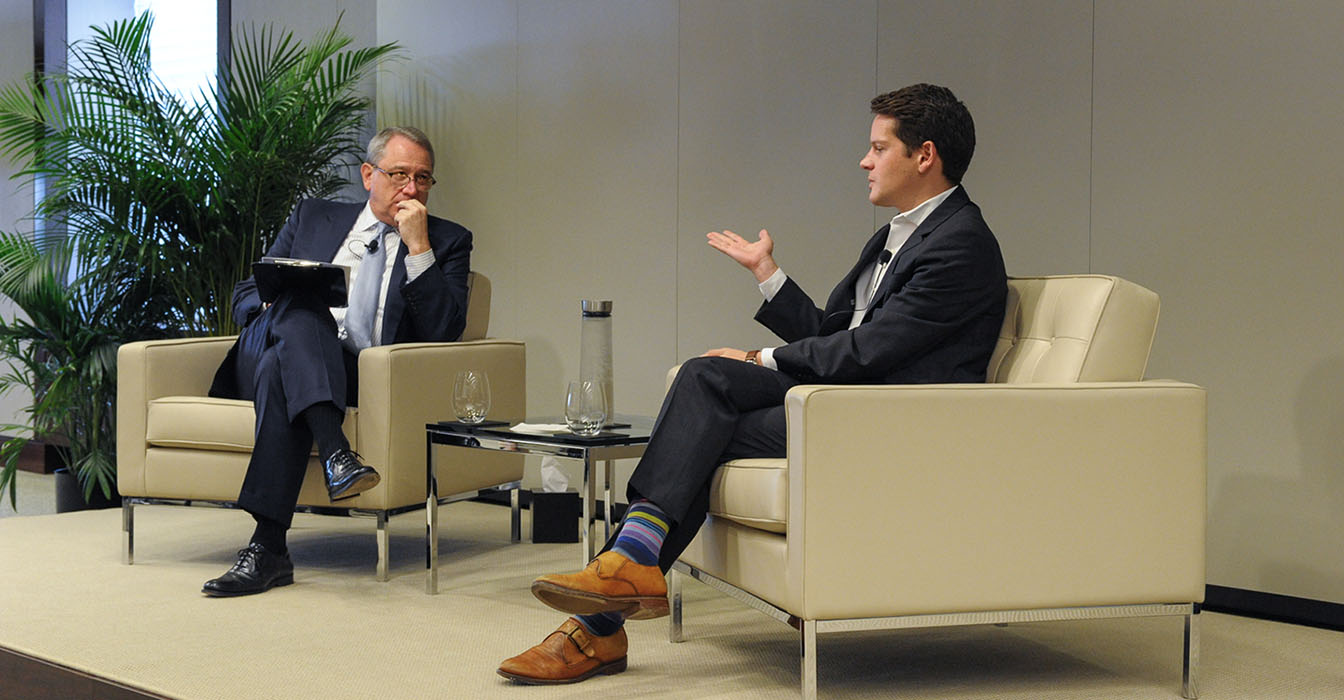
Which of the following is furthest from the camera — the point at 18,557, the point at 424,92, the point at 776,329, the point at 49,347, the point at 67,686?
the point at 424,92

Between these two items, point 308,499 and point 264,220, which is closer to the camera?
point 308,499

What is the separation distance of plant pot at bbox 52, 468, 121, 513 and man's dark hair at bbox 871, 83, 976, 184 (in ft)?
12.5

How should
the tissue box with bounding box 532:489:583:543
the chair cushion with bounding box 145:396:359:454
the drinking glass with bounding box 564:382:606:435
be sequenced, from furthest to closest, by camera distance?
the tissue box with bounding box 532:489:583:543 < the chair cushion with bounding box 145:396:359:454 < the drinking glass with bounding box 564:382:606:435

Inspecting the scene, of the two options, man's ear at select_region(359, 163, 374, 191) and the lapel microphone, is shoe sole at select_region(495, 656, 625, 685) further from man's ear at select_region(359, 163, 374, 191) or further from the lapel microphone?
man's ear at select_region(359, 163, 374, 191)

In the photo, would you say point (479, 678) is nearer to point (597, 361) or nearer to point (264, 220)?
point (597, 361)

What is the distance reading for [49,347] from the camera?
4.89 meters

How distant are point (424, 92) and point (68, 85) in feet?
4.65

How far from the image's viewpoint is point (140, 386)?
3693mm

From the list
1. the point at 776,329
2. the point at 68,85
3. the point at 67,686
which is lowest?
the point at 67,686

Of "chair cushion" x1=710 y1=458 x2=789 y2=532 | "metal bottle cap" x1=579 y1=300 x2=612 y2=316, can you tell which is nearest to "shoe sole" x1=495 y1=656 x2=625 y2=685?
"chair cushion" x1=710 y1=458 x2=789 y2=532

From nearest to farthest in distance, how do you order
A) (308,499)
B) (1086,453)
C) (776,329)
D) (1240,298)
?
1. (1086,453)
2. (776,329)
3. (1240,298)
4. (308,499)

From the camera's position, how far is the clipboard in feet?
11.5

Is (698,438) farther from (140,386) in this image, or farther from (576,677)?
(140,386)

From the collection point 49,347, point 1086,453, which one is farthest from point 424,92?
point 1086,453
